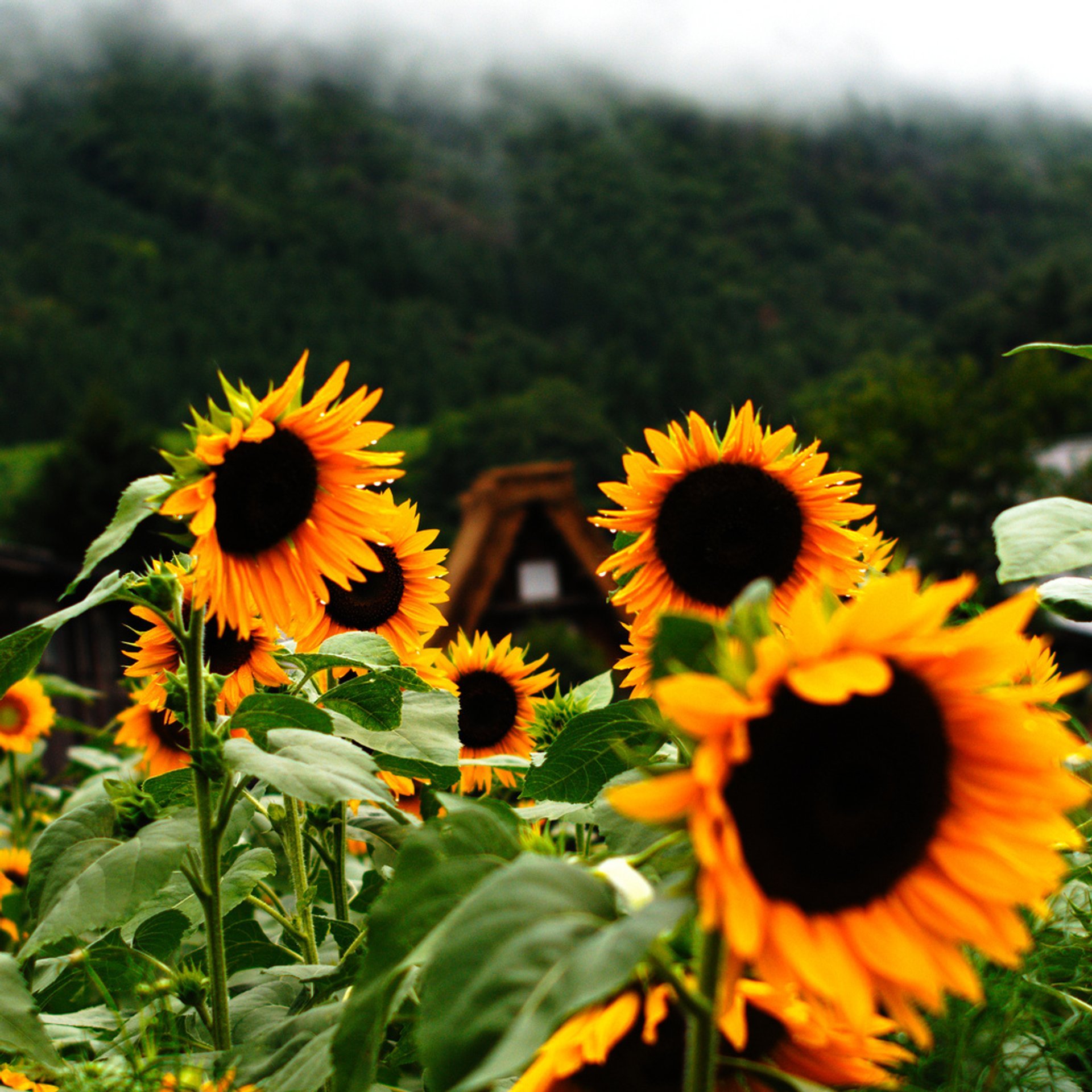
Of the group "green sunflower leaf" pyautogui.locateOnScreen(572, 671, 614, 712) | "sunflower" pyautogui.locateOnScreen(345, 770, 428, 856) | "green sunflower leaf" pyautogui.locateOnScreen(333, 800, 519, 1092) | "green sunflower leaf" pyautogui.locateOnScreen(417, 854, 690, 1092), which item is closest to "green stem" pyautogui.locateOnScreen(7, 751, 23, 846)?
"sunflower" pyautogui.locateOnScreen(345, 770, 428, 856)

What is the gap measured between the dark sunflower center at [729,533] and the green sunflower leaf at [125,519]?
525 mm

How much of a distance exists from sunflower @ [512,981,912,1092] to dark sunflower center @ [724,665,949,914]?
3.4 inches

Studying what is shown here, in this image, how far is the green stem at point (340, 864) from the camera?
3.43 ft

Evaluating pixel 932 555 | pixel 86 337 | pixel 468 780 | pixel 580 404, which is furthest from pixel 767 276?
pixel 468 780

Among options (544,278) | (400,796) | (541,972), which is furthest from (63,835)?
(544,278)

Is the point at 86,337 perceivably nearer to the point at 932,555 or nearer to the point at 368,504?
the point at 932,555

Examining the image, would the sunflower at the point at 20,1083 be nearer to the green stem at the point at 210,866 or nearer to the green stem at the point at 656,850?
the green stem at the point at 210,866

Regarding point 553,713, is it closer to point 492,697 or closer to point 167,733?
point 492,697

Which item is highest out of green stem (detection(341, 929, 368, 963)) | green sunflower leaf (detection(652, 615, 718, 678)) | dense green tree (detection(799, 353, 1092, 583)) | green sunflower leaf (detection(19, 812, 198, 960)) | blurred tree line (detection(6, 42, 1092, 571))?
blurred tree line (detection(6, 42, 1092, 571))

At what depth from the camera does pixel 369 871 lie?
110 centimetres

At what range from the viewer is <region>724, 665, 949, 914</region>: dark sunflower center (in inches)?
19.8

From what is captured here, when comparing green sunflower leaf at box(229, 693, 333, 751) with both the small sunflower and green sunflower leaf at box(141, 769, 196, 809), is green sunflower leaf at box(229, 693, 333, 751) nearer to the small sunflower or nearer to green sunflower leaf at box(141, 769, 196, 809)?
green sunflower leaf at box(141, 769, 196, 809)

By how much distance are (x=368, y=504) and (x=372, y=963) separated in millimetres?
500

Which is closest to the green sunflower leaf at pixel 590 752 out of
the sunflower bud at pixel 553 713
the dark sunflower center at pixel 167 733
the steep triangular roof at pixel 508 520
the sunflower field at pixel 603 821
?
the sunflower field at pixel 603 821
